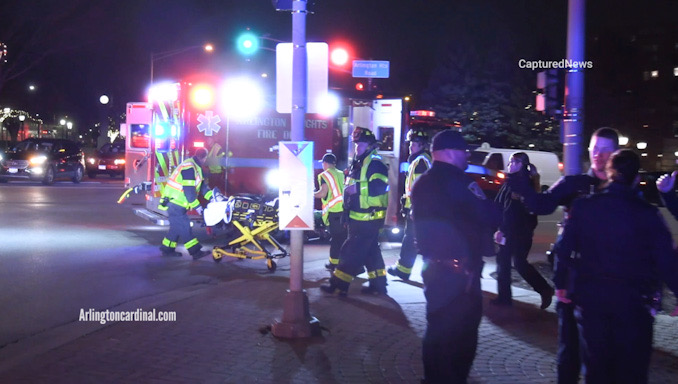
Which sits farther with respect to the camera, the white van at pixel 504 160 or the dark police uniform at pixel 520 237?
the white van at pixel 504 160

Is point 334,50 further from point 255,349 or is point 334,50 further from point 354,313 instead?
point 255,349

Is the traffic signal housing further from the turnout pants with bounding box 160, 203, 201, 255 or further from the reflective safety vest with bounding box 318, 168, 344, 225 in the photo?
the turnout pants with bounding box 160, 203, 201, 255

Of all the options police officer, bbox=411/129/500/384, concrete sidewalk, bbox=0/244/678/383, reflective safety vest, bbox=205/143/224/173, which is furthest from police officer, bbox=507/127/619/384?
reflective safety vest, bbox=205/143/224/173

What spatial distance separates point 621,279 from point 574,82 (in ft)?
15.6

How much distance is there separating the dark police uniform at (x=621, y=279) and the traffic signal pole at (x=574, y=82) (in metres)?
4.15

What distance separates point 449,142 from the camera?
446 cm

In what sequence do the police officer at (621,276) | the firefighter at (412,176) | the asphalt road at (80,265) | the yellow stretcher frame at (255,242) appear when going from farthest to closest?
the yellow stretcher frame at (255,242), the firefighter at (412,176), the asphalt road at (80,265), the police officer at (621,276)

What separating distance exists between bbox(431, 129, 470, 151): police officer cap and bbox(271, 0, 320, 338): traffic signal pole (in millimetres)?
2198

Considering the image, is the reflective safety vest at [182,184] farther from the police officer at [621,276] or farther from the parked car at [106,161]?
the parked car at [106,161]

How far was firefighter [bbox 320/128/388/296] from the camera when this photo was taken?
8125mm

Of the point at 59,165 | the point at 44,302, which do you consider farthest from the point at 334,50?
the point at 59,165

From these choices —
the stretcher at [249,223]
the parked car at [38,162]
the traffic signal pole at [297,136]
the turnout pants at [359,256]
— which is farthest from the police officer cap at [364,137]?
the parked car at [38,162]

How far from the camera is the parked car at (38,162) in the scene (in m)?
26.1

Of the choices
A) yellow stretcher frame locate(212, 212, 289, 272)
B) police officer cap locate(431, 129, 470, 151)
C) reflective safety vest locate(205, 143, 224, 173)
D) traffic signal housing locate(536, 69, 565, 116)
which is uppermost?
traffic signal housing locate(536, 69, 565, 116)
